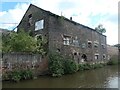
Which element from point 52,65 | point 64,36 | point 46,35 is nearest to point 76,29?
point 64,36

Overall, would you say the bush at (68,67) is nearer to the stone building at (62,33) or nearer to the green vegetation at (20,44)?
the stone building at (62,33)

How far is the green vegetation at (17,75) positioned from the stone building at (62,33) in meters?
4.71


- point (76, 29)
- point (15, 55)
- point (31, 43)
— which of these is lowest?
point (15, 55)

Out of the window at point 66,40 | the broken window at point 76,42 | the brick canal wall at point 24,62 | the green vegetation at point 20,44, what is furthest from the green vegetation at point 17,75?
the broken window at point 76,42

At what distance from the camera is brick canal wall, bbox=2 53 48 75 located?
1379 cm

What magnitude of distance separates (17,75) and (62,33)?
8.76 m

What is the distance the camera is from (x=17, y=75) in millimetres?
13695

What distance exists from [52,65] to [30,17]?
8.79 m

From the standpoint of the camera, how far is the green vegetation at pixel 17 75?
13.3m

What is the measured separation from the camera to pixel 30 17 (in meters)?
22.8

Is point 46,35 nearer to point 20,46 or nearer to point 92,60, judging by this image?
point 20,46

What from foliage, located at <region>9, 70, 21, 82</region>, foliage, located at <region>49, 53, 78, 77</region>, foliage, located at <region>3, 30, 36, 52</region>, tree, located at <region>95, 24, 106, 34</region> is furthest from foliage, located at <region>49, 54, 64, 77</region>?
tree, located at <region>95, 24, 106, 34</region>

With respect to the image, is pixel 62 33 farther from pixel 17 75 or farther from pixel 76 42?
pixel 17 75

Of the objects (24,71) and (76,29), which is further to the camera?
(76,29)
